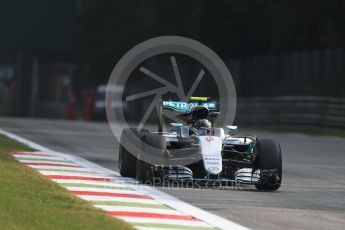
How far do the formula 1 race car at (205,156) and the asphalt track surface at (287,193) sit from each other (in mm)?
225

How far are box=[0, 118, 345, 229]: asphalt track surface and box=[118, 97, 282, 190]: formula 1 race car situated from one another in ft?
0.74

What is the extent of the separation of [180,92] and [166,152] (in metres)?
2.02

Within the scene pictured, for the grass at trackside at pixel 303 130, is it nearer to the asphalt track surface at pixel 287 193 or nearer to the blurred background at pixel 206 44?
the blurred background at pixel 206 44

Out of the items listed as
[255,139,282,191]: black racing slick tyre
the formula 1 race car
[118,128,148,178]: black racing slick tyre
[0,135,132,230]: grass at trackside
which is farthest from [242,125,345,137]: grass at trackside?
[0,135,132,230]: grass at trackside

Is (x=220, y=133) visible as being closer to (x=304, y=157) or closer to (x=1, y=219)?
(x=1, y=219)

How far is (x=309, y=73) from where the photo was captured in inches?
1550

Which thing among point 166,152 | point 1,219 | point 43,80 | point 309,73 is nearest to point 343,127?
point 309,73

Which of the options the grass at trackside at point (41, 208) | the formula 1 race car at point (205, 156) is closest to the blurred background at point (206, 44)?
the formula 1 race car at point (205, 156)

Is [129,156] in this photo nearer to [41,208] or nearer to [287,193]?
[287,193]

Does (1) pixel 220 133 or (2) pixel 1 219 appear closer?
(2) pixel 1 219

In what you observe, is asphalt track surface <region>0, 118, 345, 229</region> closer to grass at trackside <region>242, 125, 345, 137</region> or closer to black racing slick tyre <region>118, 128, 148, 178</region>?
black racing slick tyre <region>118, 128, 148, 178</region>

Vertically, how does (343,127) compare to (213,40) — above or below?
below

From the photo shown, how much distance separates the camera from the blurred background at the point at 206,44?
3844 cm

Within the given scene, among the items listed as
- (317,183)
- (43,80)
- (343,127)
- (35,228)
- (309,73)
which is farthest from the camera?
(43,80)
